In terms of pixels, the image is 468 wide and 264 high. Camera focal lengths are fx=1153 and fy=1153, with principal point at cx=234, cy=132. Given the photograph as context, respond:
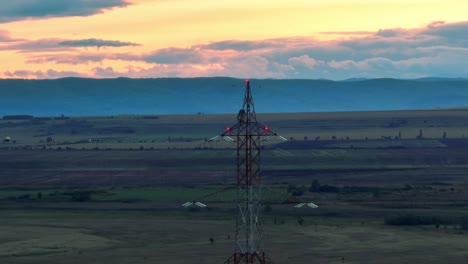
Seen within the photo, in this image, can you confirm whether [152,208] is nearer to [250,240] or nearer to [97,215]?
[97,215]

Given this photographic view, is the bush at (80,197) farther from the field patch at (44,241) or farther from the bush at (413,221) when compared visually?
the bush at (413,221)

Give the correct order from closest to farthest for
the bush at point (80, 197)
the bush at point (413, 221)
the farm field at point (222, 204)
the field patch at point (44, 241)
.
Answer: the farm field at point (222, 204) < the field patch at point (44, 241) < the bush at point (413, 221) < the bush at point (80, 197)

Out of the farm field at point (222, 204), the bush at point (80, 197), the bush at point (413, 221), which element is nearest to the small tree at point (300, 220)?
the farm field at point (222, 204)

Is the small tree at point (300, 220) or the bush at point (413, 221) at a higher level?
the bush at point (413, 221)

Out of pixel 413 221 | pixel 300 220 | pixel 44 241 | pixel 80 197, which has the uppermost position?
pixel 80 197

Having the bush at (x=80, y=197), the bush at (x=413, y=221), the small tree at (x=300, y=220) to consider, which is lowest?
the small tree at (x=300, y=220)

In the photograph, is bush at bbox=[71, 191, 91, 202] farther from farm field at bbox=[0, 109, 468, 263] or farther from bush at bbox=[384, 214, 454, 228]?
bush at bbox=[384, 214, 454, 228]

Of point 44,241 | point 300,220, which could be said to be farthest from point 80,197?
point 44,241

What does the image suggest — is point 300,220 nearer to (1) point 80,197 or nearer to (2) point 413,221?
(2) point 413,221

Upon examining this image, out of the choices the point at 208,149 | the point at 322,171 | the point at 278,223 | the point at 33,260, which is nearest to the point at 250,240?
the point at 33,260
